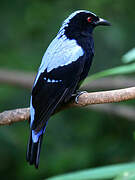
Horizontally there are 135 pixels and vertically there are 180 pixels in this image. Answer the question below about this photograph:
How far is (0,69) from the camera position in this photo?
19.4 ft

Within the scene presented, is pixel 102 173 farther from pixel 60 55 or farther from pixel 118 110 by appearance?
pixel 118 110

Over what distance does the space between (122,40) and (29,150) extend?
3.46 m

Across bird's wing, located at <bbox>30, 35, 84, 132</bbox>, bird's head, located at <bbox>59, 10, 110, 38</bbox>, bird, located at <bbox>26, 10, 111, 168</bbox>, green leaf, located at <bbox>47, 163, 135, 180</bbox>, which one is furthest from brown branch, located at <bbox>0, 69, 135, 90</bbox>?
green leaf, located at <bbox>47, 163, 135, 180</bbox>

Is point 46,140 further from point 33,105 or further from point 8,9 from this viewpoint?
point 33,105

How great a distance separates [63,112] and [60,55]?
2.47 meters

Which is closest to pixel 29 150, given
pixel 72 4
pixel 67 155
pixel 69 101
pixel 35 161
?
pixel 35 161

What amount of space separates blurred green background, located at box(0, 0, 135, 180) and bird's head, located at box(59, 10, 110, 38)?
6.13 ft

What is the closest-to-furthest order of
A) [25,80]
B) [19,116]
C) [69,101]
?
[19,116] → [69,101] → [25,80]

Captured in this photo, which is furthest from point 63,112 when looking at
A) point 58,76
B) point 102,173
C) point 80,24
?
point 102,173

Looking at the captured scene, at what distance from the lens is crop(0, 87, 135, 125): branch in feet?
9.97

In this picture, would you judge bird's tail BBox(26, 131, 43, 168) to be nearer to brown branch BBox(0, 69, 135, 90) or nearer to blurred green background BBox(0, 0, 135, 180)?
blurred green background BBox(0, 0, 135, 180)

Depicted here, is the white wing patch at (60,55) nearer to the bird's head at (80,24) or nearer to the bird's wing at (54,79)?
the bird's wing at (54,79)

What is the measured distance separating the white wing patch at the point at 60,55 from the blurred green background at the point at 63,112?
1.90 meters

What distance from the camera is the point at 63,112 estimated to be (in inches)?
239
